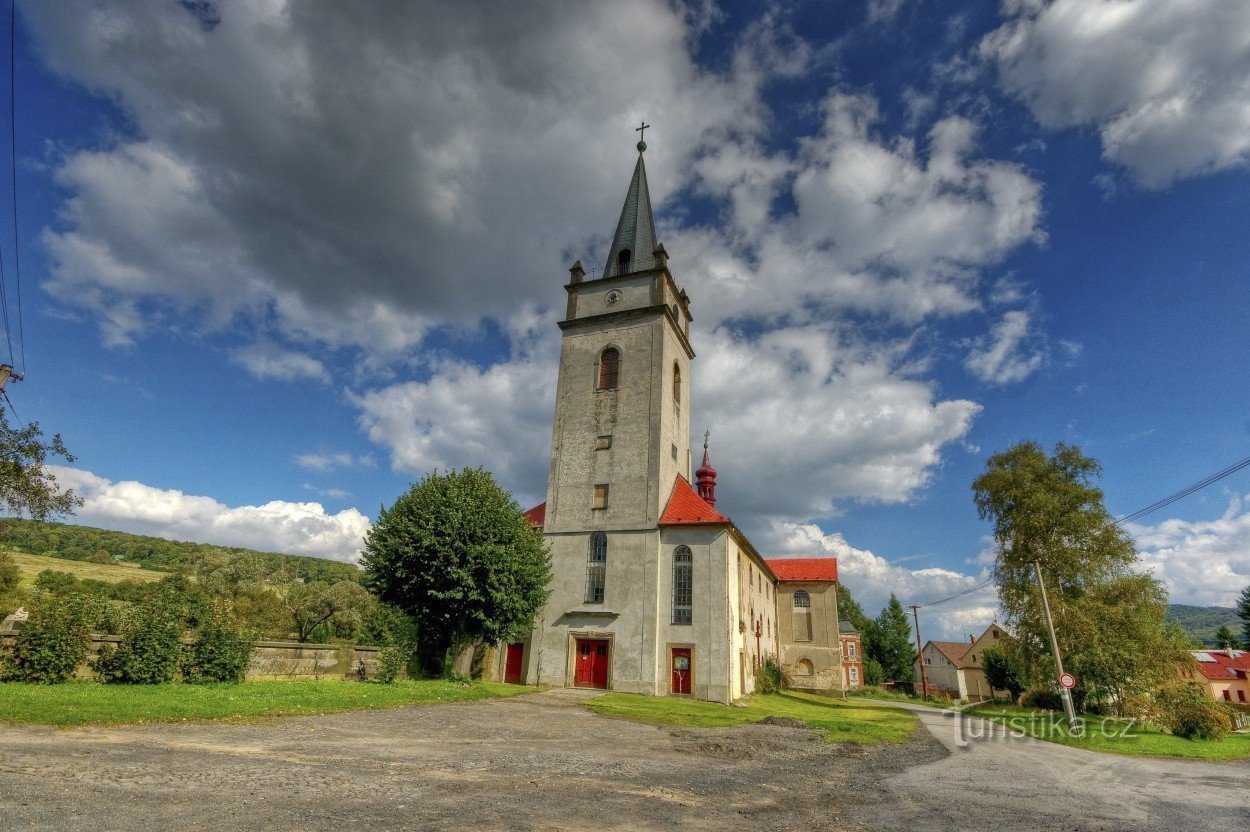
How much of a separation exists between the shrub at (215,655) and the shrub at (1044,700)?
129 feet

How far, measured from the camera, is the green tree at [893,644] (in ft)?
250

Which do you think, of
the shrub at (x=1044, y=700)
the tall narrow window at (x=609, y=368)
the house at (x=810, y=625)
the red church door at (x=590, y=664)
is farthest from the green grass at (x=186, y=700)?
the house at (x=810, y=625)

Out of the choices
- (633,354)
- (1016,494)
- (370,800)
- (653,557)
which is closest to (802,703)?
(653,557)

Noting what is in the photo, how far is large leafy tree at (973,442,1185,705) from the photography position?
28484mm

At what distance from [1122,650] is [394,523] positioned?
33.6m

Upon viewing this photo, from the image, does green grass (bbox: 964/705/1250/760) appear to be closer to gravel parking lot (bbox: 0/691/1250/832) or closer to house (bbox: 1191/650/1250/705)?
gravel parking lot (bbox: 0/691/1250/832)

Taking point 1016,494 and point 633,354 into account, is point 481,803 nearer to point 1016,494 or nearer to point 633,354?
point 633,354

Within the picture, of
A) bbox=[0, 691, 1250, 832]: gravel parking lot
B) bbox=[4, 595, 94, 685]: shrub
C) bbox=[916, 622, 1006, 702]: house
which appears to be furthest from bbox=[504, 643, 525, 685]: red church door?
bbox=[916, 622, 1006, 702]: house

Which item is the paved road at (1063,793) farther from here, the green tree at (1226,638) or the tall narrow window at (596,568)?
the green tree at (1226,638)

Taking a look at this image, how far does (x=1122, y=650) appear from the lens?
28141mm

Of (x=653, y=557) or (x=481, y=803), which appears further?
(x=653, y=557)

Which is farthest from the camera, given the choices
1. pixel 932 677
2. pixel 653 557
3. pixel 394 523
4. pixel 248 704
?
pixel 932 677

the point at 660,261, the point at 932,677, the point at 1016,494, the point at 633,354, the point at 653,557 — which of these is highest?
the point at 660,261

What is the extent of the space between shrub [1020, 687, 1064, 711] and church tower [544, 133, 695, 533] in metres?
23.6
